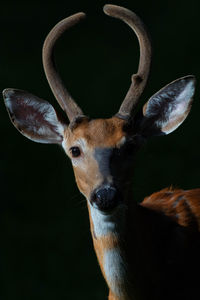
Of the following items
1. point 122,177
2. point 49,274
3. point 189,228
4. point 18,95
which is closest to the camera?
point 122,177

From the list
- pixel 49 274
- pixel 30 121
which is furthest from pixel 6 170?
pixel 30 121

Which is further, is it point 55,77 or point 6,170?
point 6,170

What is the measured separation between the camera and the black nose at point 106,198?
305cm

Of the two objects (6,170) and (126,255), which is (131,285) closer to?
(126,255)

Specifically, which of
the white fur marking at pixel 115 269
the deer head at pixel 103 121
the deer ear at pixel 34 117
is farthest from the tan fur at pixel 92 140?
the white fur marking at pixel 115 269

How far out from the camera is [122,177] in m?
3.24

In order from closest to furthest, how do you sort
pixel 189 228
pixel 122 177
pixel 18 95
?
1. pixel 122 177
2. pixel 18 95
3. pixel 189 228

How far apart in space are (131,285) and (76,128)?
830mm

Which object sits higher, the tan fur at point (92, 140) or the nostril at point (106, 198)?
the tan fur at point (92, 140)

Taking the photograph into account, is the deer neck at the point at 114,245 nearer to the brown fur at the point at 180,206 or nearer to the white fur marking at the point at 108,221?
the white fur marking at the point at 108,221

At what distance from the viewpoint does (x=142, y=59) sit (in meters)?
3.56

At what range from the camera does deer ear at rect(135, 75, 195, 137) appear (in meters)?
3.54

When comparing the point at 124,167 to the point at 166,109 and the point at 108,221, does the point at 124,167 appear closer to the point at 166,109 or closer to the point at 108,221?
the point at 108,221

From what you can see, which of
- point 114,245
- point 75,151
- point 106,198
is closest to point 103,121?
point 75,151
